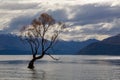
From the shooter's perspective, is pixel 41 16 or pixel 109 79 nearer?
pixel 109 79

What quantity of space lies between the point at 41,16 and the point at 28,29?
5065 mm

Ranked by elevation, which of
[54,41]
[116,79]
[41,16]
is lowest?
[116,79]

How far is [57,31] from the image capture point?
4245 inches

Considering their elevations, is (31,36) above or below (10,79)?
above

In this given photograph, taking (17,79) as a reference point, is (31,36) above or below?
above

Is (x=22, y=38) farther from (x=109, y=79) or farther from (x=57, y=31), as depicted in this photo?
(x=109, y=79)

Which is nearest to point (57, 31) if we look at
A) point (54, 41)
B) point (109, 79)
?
point (54, 41)

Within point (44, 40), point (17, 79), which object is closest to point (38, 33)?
point (44, 40)

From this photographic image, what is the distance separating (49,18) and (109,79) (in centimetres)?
4119

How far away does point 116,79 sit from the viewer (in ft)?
231

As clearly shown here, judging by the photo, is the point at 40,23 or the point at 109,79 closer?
the point at 109,79

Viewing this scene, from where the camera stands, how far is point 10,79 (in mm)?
68188

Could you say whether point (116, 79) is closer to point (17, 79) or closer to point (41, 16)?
point (17, 79)

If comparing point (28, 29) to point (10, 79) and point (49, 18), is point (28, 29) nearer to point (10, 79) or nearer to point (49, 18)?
point (49, 18)
